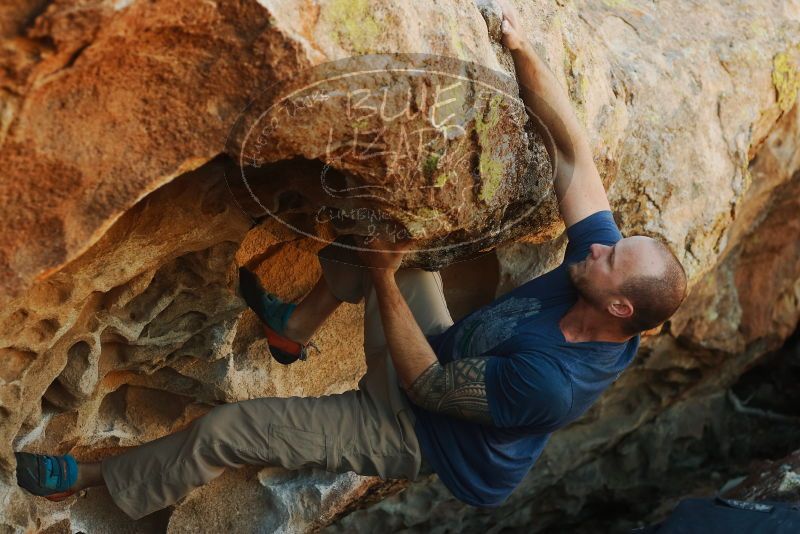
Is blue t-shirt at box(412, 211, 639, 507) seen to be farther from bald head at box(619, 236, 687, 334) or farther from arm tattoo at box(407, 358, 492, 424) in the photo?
bald head at box(619, 236, 687, 334)

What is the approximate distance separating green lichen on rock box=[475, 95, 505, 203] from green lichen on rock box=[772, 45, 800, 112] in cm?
171

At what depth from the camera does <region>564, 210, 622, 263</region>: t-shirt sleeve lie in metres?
2.56

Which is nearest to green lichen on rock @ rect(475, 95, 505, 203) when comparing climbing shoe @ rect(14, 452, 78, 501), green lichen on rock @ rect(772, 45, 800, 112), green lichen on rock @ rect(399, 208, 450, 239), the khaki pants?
green lichen on rock @ rect(399, 208, 450, 239)

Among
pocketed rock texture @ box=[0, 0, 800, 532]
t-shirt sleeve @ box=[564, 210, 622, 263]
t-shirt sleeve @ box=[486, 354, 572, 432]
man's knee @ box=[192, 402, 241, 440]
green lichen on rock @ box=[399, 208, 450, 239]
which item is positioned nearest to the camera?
pocketed rock texture @ box=[0, 0, 800, 532]

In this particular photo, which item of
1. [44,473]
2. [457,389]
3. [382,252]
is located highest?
[382,252]

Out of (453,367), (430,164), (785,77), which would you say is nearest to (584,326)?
(453,367)

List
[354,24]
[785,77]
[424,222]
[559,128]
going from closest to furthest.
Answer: [354,24] < [424,222] < [559,128] < [785,77]

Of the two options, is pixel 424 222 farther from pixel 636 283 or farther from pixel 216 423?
pixel 216 423

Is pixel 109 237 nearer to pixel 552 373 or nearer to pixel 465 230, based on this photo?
pixel 465 230

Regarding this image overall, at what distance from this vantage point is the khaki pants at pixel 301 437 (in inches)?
106

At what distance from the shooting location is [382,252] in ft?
8.07

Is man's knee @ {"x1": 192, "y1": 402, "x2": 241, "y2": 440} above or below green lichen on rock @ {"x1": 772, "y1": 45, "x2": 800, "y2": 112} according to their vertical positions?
above

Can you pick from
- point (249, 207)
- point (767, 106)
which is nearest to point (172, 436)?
point (249, 207)

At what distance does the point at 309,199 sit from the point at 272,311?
603mm
